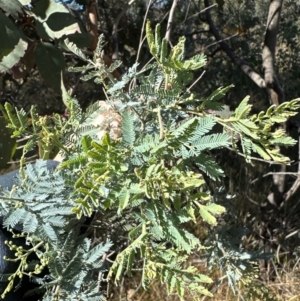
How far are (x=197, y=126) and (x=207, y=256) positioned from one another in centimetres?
51

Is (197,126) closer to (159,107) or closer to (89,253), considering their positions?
(159,107)

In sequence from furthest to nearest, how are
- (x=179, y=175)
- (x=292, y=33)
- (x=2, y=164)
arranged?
(x=292, y=33) → (x=2, y=164) → (x=179, y=175)

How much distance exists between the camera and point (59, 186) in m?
0.52

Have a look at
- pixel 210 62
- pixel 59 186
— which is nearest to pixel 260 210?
pixel 210 62

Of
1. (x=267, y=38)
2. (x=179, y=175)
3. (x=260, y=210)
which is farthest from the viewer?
(x=260, y=210)

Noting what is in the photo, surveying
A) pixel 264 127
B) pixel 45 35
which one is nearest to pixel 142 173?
pixel 264 127

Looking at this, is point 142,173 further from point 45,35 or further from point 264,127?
point 45,35

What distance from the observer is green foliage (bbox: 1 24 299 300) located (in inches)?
15.5

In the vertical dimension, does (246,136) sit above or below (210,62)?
above

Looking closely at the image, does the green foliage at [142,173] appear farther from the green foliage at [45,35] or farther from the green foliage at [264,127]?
the green foliage at [45,35]

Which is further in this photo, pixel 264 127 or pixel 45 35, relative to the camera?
pixel 45 35

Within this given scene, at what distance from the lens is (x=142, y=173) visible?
41 centimetres

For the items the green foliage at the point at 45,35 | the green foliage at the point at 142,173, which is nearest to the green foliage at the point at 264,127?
the green foliage at the point at 142,173

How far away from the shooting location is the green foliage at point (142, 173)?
39 centimetres
